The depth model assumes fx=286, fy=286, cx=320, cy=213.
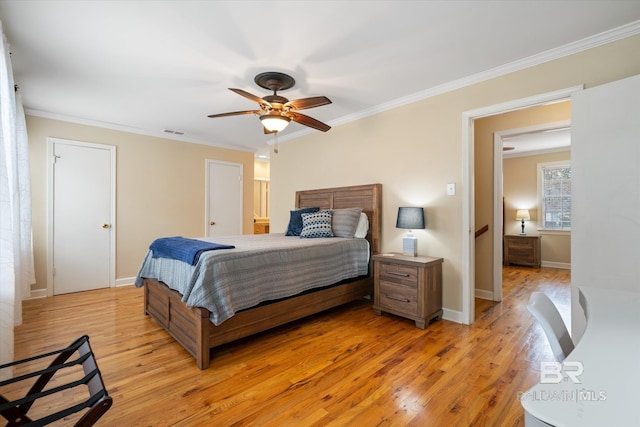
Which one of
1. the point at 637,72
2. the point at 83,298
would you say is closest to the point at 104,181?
the point at 83,298

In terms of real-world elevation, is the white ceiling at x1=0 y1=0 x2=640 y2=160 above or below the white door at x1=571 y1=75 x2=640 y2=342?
above

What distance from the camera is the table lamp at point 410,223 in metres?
3.13

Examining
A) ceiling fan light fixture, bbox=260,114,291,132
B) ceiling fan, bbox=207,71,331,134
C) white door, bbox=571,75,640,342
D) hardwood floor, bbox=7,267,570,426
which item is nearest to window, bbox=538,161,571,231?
hardwood floor, bbox=7,267,570,426

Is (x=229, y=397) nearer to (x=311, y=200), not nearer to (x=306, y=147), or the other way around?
(x=311, y=200)

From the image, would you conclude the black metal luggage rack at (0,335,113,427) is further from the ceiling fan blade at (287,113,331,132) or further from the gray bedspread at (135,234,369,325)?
the ceiling fan blade at (287,113,331,132)

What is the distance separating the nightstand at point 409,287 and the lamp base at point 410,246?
138mm

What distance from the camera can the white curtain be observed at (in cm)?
164

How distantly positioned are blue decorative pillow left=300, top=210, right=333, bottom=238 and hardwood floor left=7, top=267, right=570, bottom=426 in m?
0.94

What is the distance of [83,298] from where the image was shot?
3865mm

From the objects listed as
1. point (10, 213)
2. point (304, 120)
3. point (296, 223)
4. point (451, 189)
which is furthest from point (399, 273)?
point (10, 213)

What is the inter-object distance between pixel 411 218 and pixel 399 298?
2.85 ft

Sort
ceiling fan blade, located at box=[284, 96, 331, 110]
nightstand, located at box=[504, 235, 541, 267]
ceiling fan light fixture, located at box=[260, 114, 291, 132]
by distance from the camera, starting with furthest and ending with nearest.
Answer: nightstand, located at box=[504, 235, 541, 267] < ceiling fan light fixture, located at box=[260, 114, 291, 132] < ceiling fan blade, located at box=[284, 96, 331, 110]

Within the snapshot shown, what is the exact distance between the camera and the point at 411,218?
124 inches

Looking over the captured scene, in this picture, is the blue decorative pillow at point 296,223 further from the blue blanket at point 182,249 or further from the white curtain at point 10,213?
the white curtain at point 10,213
